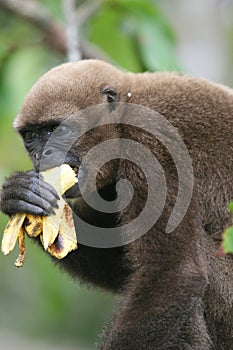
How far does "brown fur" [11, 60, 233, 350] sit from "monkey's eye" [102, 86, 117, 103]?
43 millimetres

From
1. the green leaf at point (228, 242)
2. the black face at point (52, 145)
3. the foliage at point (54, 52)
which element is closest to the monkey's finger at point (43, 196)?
the black face at point (52, 145)

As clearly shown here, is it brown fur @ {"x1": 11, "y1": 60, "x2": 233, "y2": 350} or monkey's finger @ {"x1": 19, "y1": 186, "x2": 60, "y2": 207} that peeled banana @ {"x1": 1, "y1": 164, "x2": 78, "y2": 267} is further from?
brown fur @ {"x1": 11, "y1": 60, "x2": 233, "y2": 350}

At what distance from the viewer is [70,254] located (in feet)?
24.6

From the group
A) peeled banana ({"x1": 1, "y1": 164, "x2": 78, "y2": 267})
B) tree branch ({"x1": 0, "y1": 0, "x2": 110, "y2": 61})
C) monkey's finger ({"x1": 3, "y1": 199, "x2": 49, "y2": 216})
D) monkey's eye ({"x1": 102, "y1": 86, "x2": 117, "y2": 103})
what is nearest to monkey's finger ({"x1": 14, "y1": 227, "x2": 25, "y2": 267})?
peeled banana ({"x1": 1, "y1": 164, "x2": 78, "y2": 267})

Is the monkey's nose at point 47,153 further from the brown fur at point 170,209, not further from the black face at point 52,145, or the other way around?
the brown fur at point 170,209

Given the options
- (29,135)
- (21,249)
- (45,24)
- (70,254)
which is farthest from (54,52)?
(21,249)

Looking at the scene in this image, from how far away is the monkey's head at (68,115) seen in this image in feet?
21.9

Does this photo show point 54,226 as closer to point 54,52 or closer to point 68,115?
point 68,115

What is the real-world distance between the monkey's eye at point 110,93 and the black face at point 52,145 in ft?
1.20

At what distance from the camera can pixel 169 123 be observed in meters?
6.68

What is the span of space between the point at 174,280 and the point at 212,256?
0.49 metres

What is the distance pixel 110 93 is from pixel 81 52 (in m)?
2.42

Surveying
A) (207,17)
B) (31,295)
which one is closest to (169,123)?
(207,17)

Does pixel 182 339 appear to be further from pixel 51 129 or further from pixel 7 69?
pixel 7 69
